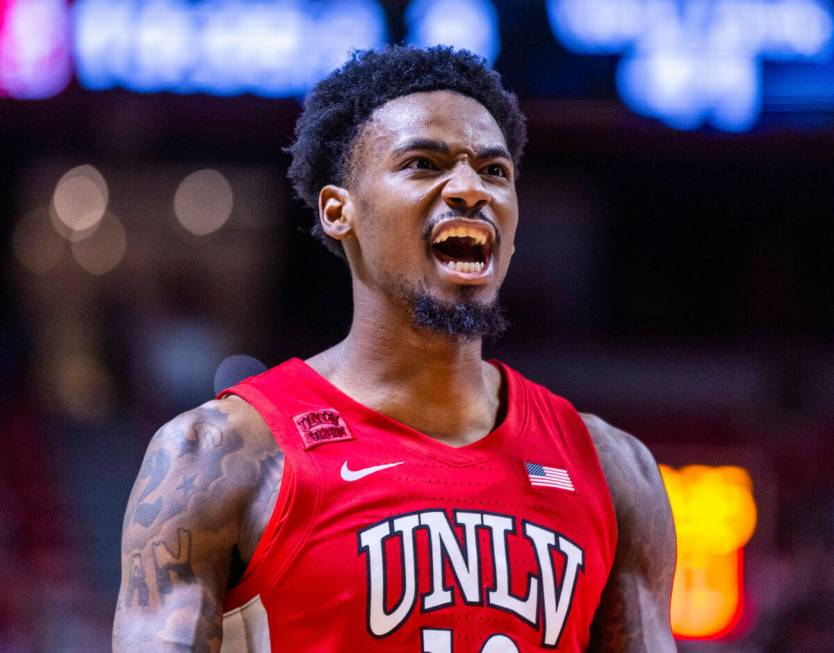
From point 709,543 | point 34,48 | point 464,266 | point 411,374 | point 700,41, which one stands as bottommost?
point 709,543

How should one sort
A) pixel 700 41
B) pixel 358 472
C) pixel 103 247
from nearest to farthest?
pixel 358 472 → pixel 700 41 → pixel 103 247

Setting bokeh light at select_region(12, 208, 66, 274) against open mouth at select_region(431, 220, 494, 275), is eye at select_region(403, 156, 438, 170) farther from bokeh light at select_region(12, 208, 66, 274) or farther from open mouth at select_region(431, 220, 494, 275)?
bokeh light at select_region(12, 208, 66, 274)

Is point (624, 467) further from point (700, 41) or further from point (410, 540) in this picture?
point (700, 41)

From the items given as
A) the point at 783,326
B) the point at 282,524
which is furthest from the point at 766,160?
the point at 282,524

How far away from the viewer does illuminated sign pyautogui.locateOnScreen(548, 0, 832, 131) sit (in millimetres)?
6469

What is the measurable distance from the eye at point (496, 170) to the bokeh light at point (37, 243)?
8.51 meters

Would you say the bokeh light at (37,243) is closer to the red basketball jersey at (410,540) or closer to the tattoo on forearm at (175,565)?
the red basketball jersey at (410,540)

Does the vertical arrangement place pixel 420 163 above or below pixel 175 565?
above

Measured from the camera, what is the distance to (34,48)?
6656 mm

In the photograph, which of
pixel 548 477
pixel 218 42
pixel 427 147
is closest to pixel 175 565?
pixel 548 477

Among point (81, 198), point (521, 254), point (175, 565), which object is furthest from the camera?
point (81, 198)

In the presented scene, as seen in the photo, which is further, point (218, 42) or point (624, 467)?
point (218, 42)

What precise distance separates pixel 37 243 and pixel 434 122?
29.2 ft

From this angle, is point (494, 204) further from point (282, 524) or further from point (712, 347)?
point (712, 347)
